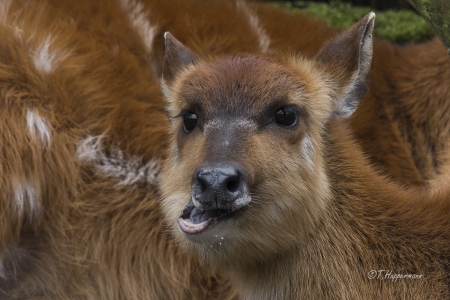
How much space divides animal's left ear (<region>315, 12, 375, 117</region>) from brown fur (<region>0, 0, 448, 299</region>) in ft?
3.20

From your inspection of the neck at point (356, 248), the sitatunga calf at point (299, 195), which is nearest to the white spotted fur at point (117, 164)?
the sitatunga calf at point (299, 195)

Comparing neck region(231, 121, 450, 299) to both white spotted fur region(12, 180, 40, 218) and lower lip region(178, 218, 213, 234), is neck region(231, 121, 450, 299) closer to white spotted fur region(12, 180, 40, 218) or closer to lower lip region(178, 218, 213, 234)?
lower lip region(178, 218, 213, 234)

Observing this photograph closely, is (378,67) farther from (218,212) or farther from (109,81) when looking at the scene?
(218,212)

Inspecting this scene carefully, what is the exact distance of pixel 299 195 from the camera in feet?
10.7

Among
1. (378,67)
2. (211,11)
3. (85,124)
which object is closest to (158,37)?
(211,11)

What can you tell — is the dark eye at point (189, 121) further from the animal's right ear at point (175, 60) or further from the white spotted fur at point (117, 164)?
the white spotted fur at point (117, 164)

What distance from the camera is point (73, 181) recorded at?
169 inches

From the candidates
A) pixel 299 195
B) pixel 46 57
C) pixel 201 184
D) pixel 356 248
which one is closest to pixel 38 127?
pixel 46 57

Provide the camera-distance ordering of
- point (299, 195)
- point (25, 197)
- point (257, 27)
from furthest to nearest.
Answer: point (257, 27) → point (25, 197) → point (299, 195)

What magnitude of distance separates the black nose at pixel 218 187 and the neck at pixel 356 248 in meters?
0.50

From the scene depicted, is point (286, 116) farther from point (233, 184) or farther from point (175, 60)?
point (175, 60)

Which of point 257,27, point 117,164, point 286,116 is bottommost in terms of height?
point 117,164

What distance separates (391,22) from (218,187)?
3.63m

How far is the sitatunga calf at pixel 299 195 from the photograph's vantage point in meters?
3.19
